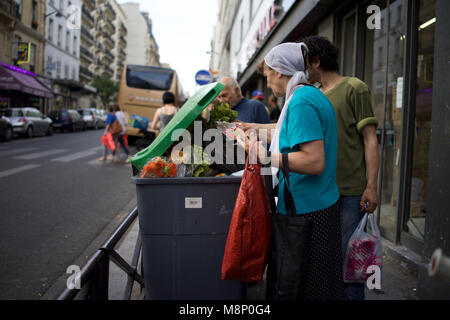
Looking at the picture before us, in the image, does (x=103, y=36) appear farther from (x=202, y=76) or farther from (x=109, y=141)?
(x=109, y=141)

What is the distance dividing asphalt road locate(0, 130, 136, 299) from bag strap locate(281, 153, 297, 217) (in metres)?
2.36

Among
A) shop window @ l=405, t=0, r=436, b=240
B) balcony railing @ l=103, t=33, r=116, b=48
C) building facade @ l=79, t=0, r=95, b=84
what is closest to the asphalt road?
shop window @ l=405, t=0, r=436, b=240

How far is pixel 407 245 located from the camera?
12.7 feet

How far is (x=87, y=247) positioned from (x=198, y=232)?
2.57m

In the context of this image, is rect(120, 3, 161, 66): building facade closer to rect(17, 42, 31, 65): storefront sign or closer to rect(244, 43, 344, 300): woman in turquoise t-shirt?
rect(17, 42, 31, 65): storefront sign

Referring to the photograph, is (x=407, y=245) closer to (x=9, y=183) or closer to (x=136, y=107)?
(x=9, y=183)

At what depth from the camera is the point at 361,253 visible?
8.24 feet

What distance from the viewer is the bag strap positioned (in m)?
1.83

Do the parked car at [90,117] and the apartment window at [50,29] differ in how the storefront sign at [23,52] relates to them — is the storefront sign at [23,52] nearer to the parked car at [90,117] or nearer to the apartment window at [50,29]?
the parked car at [90,117]

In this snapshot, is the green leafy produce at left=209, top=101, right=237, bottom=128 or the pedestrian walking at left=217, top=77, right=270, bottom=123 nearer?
the green leafy produce at left=209, top=101, right=237, bottom=128

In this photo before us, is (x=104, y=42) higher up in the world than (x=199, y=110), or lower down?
higher up

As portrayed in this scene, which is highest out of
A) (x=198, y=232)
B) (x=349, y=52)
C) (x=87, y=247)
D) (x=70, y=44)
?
(x=70, y=44)

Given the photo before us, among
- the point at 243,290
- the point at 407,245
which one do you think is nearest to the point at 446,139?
the point at 407,245

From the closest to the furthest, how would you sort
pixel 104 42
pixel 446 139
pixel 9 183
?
pixel 446 139 < pixel 9 183 < pixel 104 42
